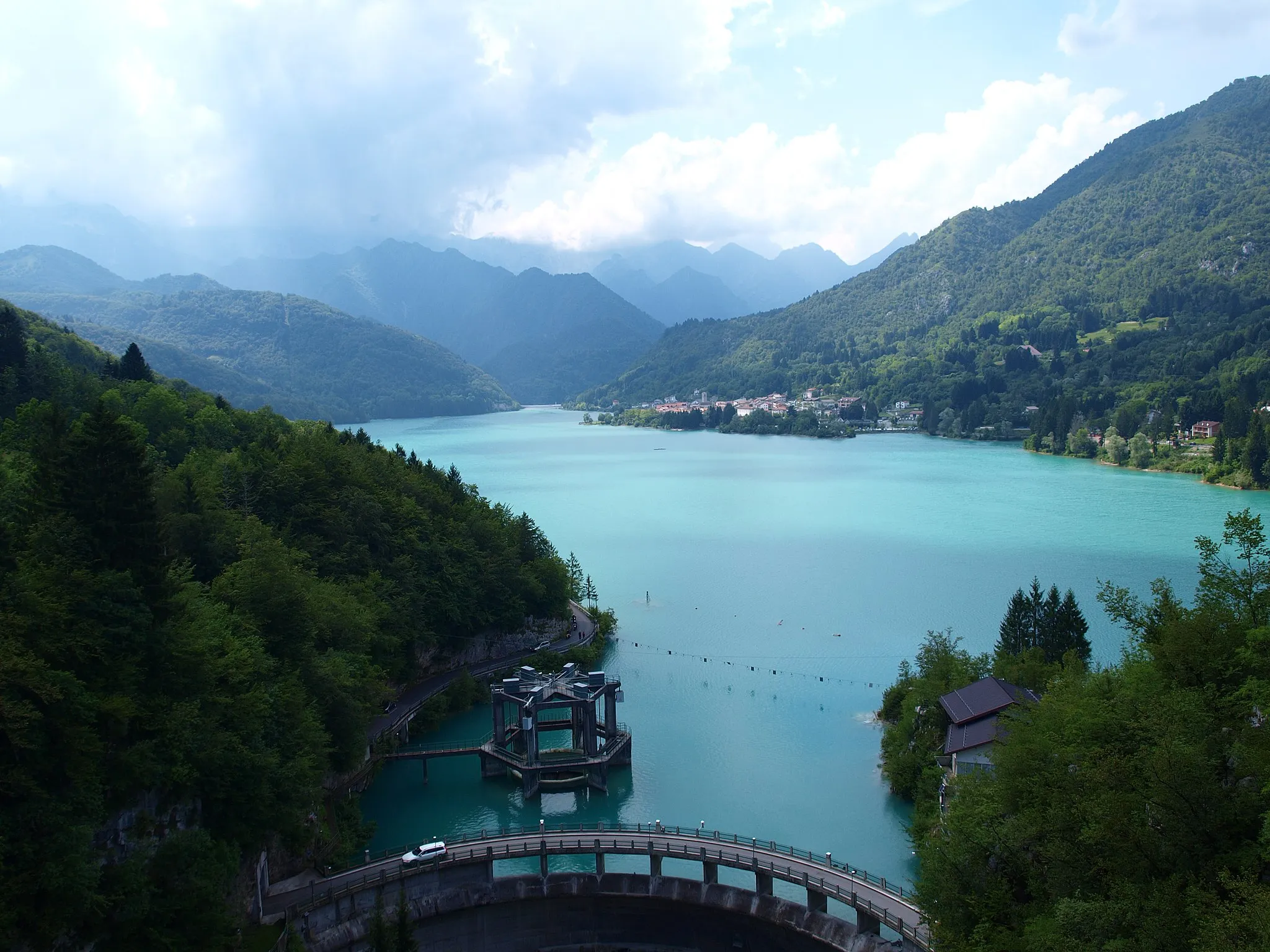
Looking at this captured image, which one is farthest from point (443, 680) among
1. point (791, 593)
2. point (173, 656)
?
point (791, 593)

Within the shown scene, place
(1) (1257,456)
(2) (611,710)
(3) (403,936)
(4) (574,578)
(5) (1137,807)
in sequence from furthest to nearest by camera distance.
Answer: (1) (1257,456) < (4) (574,578) < (2) (611,710) < (3) (403,936) < (5) (1137,807)

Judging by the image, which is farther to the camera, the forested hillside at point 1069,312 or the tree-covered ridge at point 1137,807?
the forested hillside at point 1069,312

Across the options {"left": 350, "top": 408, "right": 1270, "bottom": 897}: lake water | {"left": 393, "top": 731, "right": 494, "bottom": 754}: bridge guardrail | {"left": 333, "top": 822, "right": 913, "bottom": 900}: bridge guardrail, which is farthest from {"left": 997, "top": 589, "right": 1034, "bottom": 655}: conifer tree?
{"left": 393, "top": 731, "right": 494, "bottom": 754}: bridge guardrail

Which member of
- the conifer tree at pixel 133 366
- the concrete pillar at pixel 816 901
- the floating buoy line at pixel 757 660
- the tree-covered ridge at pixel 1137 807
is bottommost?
the floating buoy line at pixel 757 660

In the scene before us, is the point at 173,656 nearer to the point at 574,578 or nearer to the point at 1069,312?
the point at 574,578

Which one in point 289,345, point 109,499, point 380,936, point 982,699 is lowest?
point 380,936

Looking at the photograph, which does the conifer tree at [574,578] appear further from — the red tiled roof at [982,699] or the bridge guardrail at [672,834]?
the red tiled roof at [982,699]

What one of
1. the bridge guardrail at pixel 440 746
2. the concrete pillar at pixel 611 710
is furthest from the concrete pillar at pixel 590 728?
the bridge guardrail at pixel 440 746
